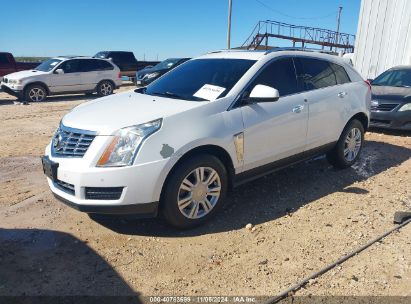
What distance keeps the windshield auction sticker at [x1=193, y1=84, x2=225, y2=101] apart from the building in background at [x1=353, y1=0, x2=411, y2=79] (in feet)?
35.9

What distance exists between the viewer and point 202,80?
4.36 m

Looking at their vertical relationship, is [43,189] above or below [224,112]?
below

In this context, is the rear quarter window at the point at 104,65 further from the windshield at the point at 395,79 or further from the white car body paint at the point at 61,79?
the windshield at the point at 395,79

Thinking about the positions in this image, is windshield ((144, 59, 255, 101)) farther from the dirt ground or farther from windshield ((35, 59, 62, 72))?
windshield ((35, 59, 62, 72))

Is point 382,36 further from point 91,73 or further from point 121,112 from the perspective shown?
point 121,112

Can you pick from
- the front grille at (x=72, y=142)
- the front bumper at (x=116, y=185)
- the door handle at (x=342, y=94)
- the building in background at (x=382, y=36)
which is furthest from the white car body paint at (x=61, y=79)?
the door handle at (x=342, y=94)

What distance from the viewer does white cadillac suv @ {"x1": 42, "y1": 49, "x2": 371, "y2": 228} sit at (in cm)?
336

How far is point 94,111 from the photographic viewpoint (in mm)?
3889

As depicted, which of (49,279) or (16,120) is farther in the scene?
(16,120)

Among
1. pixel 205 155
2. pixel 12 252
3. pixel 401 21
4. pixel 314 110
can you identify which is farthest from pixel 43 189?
pixel 401 21

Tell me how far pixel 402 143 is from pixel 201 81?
16.5 feet

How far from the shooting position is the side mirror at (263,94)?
3902 millimetres

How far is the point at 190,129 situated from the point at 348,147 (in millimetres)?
3072

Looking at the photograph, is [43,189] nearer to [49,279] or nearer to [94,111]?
[94,111]
